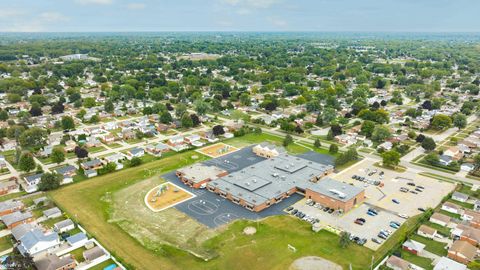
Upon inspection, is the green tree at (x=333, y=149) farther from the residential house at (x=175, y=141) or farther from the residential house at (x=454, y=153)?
the residential house at (x=175, y=141)

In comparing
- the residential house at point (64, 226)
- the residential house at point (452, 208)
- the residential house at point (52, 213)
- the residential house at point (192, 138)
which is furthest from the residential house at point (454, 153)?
the residential house at point (52, 213)

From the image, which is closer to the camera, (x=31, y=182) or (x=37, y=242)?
(x=37, y=242)

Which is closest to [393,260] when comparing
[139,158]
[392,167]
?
[392,167]

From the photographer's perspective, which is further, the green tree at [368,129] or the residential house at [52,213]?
the green tree at [368,129]

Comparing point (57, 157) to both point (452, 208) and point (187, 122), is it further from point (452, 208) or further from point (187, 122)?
point (452, 208)

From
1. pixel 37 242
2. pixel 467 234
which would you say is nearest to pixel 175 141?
pixel 37 242
